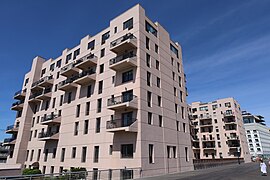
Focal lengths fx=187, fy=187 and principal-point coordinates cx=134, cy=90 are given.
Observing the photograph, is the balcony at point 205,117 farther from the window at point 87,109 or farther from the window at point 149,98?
the window at point 87,109

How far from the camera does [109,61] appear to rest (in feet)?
91.0

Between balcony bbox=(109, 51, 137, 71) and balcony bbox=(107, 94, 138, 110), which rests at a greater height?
balcony bbox=(109, 51, 137, 71)

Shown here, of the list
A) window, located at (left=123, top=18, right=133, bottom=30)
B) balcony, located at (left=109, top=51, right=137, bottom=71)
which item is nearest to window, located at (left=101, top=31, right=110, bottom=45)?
window, located at (left=123, top=18, right=133, bottom=30)

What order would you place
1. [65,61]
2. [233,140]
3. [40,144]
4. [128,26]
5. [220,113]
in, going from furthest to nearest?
[220,113] → [233,140] → [65,61] → [40,144] → [128,26]

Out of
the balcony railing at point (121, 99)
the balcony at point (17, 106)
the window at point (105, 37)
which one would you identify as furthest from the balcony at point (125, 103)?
the balcony at point (17, 106)

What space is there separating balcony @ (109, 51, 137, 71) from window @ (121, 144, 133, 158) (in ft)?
32.7

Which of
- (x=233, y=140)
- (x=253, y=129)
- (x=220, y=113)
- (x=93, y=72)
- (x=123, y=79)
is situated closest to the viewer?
(x=123, y=79)

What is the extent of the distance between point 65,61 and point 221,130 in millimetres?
58618

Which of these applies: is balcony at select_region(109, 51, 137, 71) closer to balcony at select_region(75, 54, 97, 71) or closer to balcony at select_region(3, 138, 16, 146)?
balcony at select_region(75, 54, 97, 71)

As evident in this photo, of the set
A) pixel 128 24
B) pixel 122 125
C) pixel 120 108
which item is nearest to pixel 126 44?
pixel 128 24

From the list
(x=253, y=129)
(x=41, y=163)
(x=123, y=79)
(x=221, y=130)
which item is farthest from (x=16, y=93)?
(x=253, y=129)

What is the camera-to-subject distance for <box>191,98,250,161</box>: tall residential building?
64.8 meters

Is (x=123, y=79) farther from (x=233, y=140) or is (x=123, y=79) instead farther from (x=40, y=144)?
(x=233, y=140)

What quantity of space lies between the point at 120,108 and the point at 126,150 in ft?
16.6
